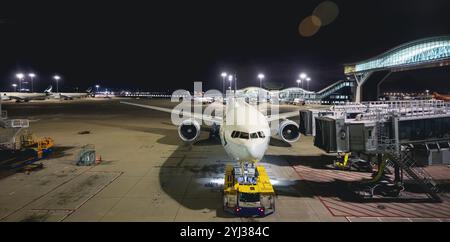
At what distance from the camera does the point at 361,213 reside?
13469 millimetres

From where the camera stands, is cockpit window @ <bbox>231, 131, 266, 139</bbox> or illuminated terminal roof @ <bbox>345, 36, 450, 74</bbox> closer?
cockpit window @ <bbox>231, 131, 266, 139</bbox>

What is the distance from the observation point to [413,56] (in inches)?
2904

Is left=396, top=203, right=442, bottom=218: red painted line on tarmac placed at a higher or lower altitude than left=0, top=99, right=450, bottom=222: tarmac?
lower

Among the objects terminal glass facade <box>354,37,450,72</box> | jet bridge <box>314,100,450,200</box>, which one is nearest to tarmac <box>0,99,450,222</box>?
jet bridge <box>314,100,450,200</box>

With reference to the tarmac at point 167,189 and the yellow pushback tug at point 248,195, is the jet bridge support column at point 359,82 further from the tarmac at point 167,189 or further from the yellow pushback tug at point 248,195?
the yellow pushback tug at point 248,195

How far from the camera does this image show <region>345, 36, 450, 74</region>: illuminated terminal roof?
63.0 m

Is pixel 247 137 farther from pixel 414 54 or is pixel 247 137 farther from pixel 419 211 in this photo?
pixel 414 54

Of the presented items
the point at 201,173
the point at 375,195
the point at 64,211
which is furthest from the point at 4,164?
the point at 375,195

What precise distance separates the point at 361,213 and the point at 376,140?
450 centimetres

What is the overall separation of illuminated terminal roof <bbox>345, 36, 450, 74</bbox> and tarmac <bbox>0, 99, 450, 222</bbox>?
175ft

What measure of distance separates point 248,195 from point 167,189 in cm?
497

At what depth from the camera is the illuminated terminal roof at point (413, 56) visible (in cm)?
6305

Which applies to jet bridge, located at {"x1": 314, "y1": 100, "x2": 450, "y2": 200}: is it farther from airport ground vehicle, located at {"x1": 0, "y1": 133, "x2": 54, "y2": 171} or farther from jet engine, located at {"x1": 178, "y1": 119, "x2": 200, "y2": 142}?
airport ground vehicle, located at {"x1": 0, "y1": 133, "x2": 54, "y2": 171}
